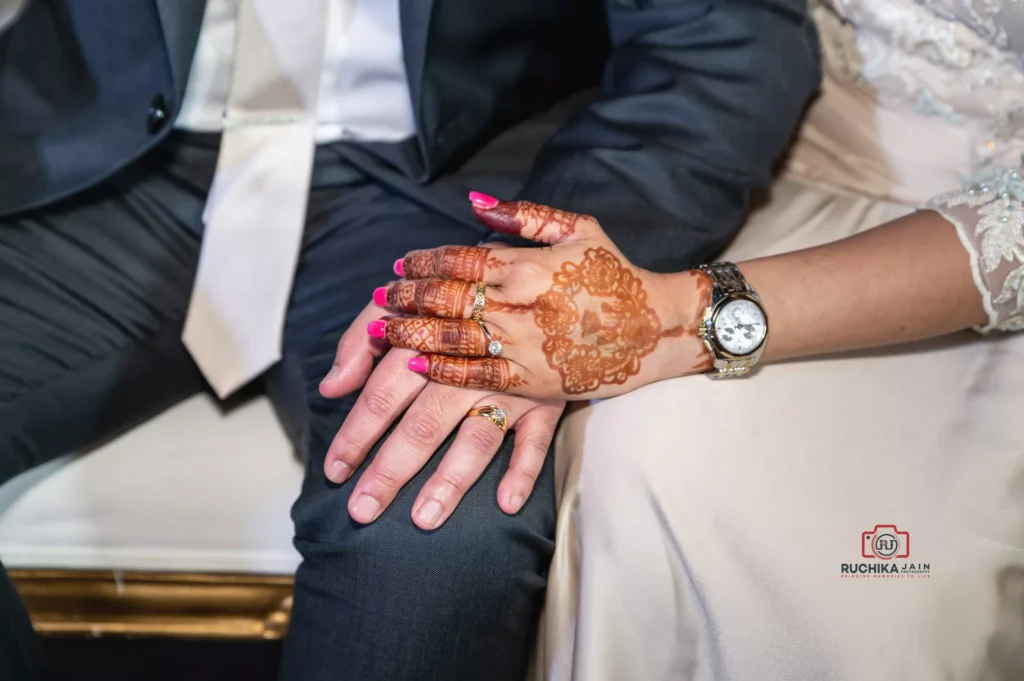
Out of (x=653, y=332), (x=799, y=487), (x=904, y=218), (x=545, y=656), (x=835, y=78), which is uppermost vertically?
(x=835, y=78)

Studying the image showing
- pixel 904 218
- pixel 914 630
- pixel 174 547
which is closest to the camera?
pixel 914 630

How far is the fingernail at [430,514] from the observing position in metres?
0.62

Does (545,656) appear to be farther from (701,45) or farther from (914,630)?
(701,45)

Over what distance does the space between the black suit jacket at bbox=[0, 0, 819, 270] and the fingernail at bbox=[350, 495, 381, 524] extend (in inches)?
13.4

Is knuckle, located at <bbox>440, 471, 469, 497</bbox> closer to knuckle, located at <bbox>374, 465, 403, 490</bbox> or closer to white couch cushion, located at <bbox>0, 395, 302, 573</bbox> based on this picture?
knuckle, located at <bbox>374, 465, 403, 490</bbox>

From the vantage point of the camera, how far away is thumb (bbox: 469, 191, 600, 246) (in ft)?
2.22

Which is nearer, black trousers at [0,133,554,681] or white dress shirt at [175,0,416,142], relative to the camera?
black trousers at [0,133,554,681]

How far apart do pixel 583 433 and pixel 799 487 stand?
7.3 inches

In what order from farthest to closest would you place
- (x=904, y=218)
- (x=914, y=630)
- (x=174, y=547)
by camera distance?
(x=174, y=547)
(x=904, y=218)
(x=914, y=630)

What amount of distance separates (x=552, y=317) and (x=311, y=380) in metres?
0.30

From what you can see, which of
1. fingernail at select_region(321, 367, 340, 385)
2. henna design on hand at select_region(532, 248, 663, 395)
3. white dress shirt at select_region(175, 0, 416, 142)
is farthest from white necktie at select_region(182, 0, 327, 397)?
henna design on hand at select_region(532, 248, 663, 395)

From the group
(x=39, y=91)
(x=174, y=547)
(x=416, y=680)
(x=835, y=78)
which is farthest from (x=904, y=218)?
(x=39, y=91)

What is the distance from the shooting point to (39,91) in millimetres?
869

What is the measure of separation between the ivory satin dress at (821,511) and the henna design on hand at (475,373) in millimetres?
89
